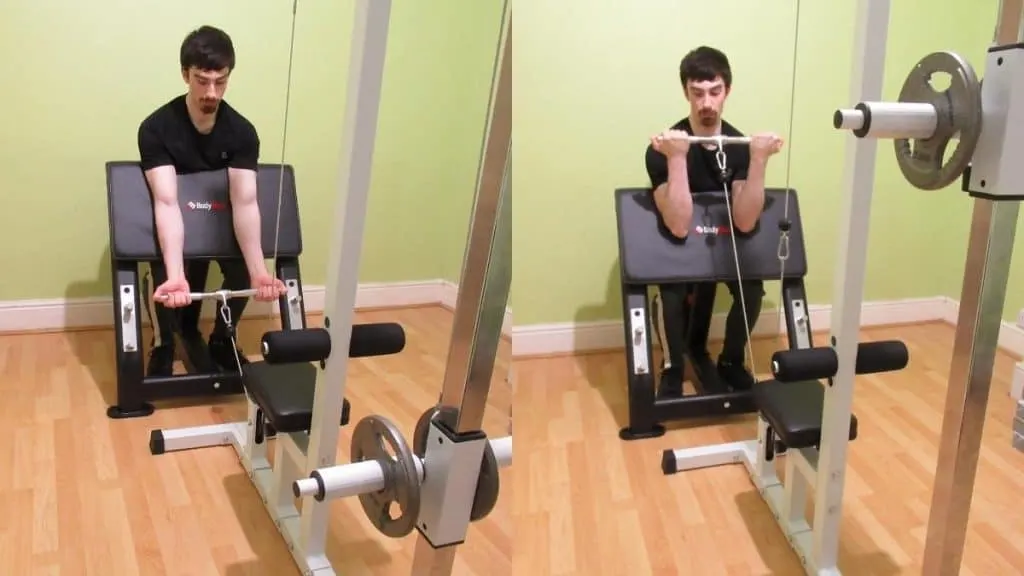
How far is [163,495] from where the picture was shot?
1851 millimetres

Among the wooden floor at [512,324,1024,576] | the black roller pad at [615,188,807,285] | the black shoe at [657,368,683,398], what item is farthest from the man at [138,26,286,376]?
the black shoe at [657,368,683,398]

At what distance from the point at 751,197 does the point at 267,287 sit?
1.29 meters

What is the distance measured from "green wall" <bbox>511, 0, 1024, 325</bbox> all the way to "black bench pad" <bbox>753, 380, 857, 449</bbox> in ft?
2.38

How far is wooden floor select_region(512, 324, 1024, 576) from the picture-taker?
166 centimetres

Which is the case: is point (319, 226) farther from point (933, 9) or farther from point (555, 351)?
point (933, 9)

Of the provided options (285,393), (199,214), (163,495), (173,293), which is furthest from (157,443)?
(199,214)

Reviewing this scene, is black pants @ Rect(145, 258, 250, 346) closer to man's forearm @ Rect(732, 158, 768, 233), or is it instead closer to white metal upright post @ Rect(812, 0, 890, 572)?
man's forearm @ Rect(732, 158, 768, 233)

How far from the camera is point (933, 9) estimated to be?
81.8 inches

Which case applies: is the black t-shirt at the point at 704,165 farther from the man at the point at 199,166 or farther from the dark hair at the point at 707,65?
the man at the point at 199,166

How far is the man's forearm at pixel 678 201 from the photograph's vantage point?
2.13m

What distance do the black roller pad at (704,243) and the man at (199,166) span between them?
3.15 feet

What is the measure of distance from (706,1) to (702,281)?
78 cm

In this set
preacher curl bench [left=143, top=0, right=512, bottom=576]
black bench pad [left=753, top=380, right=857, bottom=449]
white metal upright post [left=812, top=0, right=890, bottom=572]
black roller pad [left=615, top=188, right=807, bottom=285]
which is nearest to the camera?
preacher curl bench [left=143, top=0, right=512, bottom=576]

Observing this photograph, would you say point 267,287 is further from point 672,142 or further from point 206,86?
point 672,142
